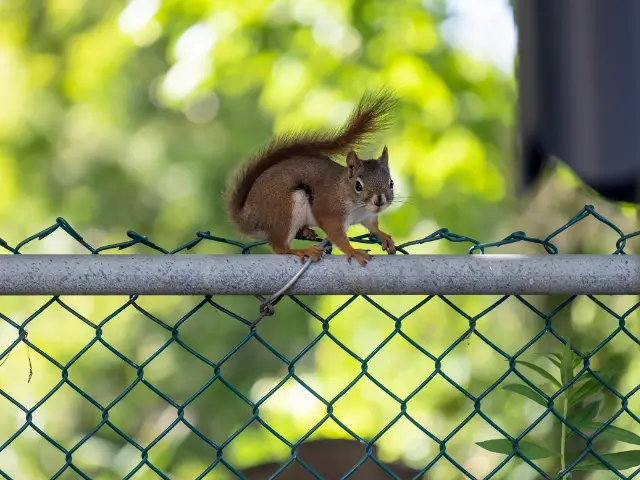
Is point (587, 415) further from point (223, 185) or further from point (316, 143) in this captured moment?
Result: point (223, 185)

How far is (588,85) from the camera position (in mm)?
316

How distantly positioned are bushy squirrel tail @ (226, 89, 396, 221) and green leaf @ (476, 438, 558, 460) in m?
0.64

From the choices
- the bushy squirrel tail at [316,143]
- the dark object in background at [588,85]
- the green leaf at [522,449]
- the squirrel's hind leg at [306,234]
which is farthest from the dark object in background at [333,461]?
the dark object in background at [588,85]

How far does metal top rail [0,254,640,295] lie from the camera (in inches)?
43.1

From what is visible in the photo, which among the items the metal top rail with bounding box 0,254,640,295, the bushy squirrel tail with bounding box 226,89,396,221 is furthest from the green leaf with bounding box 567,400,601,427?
the bushy squirrel tail with bounding box 226,89,396,221

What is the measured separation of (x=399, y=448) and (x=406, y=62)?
64.2 inches

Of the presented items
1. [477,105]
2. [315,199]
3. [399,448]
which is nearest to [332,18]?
[477,105]

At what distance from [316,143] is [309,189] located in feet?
0.44

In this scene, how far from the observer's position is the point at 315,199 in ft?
6.24

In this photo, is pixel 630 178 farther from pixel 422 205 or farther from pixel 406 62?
pixel 422 205

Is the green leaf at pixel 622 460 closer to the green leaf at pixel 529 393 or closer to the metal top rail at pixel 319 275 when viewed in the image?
the green leaf at pixel 529 393

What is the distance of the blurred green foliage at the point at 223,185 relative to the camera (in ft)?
Result: 11.5

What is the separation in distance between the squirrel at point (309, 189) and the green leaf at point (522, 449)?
0.52m

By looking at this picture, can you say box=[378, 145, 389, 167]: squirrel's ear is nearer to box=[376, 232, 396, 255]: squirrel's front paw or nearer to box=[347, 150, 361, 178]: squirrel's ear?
box=[347, 150, 361, 178]: squirrel's ear
